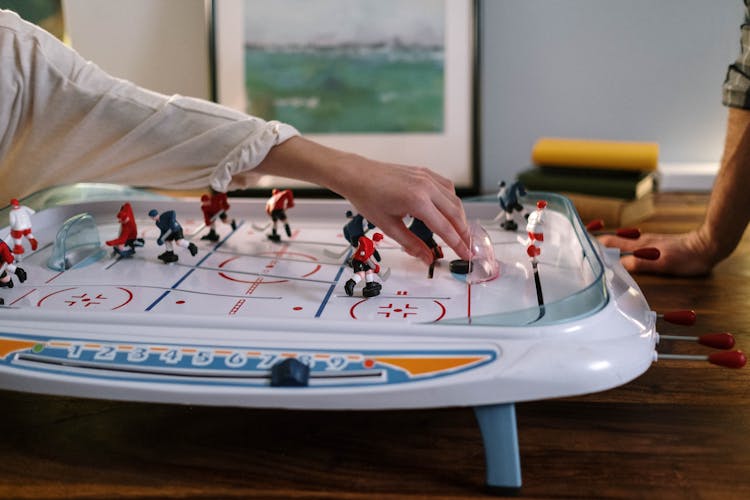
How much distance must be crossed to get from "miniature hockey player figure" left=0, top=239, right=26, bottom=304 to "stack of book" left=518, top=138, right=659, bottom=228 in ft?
3.45

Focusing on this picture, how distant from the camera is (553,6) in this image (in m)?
1.88

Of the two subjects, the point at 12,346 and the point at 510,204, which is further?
the point at 510,204

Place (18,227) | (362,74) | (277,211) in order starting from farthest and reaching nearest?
(362,74), (277,211), (18,227)

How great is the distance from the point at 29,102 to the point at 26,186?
0.13 meters

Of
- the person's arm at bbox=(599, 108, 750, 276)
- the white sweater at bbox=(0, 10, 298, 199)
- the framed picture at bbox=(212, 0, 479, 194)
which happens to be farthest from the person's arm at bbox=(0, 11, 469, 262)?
the framed picture at bbox=(212, 0, 479, 194)

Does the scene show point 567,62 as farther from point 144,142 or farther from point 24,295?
point 24,295

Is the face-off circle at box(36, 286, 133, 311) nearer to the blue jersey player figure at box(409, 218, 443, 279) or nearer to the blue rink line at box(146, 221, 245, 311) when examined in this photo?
the blue rink line at box(146, 221, 245, 311)

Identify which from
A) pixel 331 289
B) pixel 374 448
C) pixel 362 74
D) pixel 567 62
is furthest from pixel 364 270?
pixel 567 62

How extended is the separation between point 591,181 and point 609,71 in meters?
0.46

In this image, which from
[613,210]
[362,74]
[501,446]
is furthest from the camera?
[362,74]

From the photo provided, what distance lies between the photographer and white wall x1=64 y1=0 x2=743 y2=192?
6.12ft

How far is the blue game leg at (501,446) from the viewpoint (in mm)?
586

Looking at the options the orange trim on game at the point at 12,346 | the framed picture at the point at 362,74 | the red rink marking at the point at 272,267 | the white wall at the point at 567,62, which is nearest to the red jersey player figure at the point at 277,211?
the red rink marking at the point at 272,267

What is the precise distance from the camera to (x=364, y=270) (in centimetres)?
75
